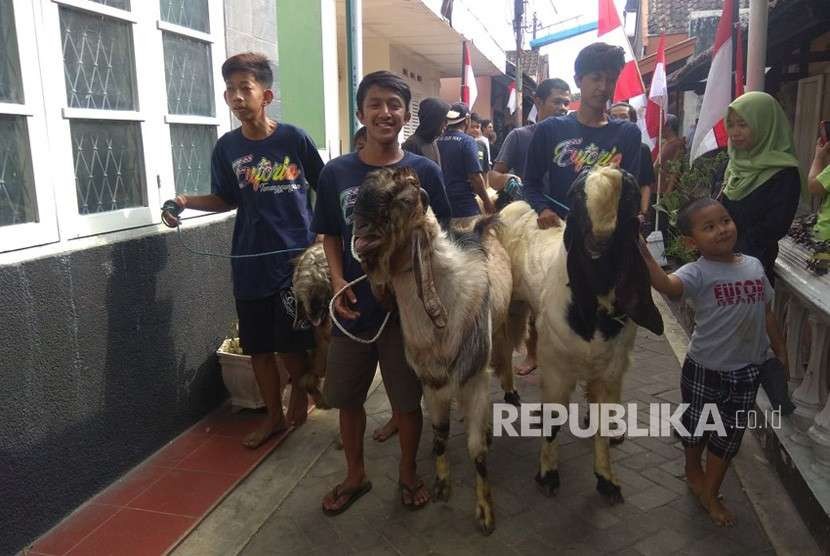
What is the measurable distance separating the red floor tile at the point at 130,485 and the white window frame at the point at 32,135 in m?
1.34

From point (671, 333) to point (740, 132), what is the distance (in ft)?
8.81

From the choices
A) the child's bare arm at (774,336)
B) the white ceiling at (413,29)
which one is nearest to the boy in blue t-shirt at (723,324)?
the child's bare arm at (774,336)

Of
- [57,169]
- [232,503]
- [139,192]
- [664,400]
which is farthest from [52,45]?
[664,400]

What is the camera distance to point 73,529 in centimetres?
296

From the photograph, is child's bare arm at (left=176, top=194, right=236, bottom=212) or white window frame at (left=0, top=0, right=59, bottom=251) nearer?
white window frame at (left=0, top=0, right=59, bottom=251)

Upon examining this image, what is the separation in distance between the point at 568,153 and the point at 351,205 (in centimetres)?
137

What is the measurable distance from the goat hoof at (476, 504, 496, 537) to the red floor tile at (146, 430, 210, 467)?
1788 mm

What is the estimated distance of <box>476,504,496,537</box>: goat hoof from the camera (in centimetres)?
287

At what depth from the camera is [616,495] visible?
3070mm

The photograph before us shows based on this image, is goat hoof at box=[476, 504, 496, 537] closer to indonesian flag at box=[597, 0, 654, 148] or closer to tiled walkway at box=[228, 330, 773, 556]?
tiled walkway at box=[228, 330, 773, 556]

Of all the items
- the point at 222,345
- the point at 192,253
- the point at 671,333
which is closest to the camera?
the point at 192,253

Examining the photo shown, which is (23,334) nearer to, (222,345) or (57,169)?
(57,169)

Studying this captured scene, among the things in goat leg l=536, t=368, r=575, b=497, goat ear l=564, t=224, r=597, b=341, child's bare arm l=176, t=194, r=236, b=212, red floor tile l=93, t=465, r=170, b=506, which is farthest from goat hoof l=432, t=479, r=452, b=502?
child's bare arm l=176, t=194, r=236, b=212

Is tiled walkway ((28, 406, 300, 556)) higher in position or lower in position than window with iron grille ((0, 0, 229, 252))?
lower
